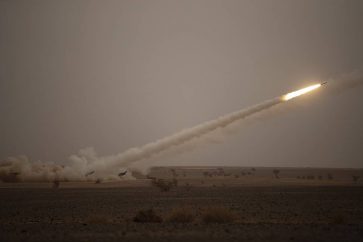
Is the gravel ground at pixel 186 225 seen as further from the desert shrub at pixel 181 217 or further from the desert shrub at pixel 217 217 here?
the desert shrub at pixel 217 217

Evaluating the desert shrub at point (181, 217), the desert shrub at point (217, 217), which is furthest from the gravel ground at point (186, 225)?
the desert shrub at point (217, 217)

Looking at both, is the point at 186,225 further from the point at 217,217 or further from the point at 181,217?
the point at 217,217

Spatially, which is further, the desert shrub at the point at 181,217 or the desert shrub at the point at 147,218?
the desert shrub at the point at 181,217

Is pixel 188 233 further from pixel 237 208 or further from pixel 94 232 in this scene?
pixel 237 208

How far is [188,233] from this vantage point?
22.7m

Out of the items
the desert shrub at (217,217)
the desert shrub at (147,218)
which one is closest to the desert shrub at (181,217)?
the desert shrub at (147,218)

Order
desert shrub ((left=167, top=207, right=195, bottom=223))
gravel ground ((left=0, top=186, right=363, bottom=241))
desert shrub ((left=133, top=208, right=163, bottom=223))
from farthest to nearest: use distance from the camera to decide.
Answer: desert shrub ((left=167, top=207, right=195, bottom=223)), desert shrub ((left=133, top=208, right=163, bottom=223)), gravel ground ((left=0, top=186, right=363, bottom=241))

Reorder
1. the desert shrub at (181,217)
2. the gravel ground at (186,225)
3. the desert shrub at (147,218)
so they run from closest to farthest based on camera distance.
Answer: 1. the gravel ground at (186,225)
2. the desert shrub at (147,218)
3. the desert shrub at (181,217)

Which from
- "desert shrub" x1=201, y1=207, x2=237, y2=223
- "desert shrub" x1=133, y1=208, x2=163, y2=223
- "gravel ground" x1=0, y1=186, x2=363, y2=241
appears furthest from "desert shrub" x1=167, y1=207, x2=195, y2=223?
"desert shrub" x1=201, y1=207, x2=237, y2=223

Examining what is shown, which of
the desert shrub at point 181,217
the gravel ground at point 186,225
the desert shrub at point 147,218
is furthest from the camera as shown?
the desert shrub at point 181,217

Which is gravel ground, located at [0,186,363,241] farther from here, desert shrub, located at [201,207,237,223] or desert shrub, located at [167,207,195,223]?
desert shrub, located at [201,207,237,223]

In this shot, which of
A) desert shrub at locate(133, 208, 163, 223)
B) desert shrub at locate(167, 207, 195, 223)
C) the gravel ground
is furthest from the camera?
desert shrub at locate(167, 207, 195, 223)

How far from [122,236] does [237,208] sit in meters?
15.1

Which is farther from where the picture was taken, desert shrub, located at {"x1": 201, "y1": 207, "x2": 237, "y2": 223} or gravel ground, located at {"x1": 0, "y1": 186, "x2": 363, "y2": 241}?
desert shrub, located at {"x1": 201, "y1": 207, "x2": 237, "y2": 223}
